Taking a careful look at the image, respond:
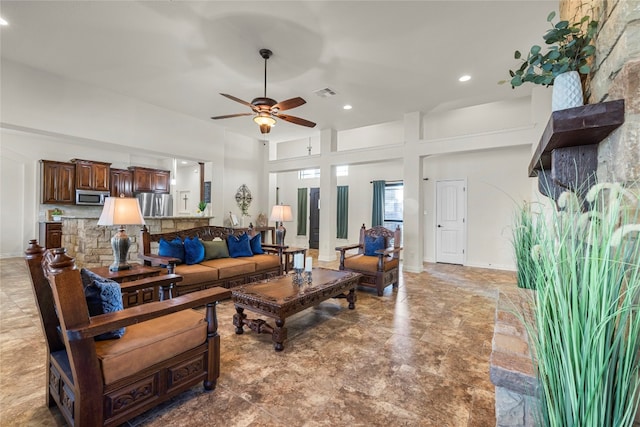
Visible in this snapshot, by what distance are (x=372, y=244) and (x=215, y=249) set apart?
8.23ft

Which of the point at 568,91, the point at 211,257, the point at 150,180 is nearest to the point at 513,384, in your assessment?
the point at 568,91

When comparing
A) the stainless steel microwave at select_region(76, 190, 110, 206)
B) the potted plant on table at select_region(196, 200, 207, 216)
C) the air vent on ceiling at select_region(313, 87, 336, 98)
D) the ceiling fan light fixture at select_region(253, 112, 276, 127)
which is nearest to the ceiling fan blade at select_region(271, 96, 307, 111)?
the ceiling fan light fixture at select_region(253, 112, 276, 127)

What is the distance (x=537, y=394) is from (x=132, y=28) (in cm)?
452

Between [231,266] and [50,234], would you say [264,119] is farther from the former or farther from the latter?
[50,234]

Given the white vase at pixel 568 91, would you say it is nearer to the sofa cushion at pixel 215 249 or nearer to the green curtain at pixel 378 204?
the sofa cushion at pixel 215 249

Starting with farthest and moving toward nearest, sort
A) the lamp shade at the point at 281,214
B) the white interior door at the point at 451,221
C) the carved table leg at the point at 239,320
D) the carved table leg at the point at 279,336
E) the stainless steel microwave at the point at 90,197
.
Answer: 1. the stainless steel microwave at the point at 90,197
2. the white interior door at the point at 451,221
3. the lamp shade at the point at 281,214
4. the carved table leg at the point at 239,320
5. the carved table leg at the point at 279,336

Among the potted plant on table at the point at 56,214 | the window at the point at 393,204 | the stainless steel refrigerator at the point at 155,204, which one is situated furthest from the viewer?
the stainless steel refrigerator at the point at 155,204

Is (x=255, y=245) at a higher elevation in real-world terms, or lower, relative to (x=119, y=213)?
lower

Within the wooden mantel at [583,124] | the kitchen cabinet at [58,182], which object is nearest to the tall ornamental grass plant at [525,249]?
the wooden mantel at [583,124]

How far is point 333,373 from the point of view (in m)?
2.13

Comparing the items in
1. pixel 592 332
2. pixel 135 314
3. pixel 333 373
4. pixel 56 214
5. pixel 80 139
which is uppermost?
pixel 80 139

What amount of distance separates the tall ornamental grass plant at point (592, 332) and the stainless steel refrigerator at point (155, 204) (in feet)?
29.7

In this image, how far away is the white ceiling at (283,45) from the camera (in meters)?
2.90

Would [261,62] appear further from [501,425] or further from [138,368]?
[501,425]
